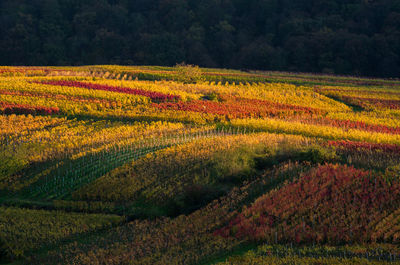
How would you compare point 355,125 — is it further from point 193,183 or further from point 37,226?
point 37,226

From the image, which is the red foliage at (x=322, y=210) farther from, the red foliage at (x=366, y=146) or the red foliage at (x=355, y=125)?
the red foliage at (x=355, y=125)

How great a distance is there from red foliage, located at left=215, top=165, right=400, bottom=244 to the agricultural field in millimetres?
48

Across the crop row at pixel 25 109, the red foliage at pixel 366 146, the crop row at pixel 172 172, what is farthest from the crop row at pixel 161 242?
the crop row at pixel 25 109

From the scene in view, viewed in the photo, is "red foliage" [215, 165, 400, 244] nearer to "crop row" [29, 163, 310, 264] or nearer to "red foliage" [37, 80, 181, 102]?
"crop row" [29, 163, 310, 264]

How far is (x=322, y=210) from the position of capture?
17.5 metres

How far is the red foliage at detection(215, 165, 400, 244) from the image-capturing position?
52.7 ft

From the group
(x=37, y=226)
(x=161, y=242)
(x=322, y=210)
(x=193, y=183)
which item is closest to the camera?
(x=161, y=242)

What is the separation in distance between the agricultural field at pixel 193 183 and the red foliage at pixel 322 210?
0.05m

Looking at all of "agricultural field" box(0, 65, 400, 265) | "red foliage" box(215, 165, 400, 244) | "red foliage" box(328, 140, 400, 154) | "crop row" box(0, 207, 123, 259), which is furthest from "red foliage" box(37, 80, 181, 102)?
"red foliage" box(215, 165, 400, 244)

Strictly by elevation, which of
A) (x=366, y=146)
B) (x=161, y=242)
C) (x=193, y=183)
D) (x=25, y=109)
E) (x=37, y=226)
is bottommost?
(x=37, y=226)

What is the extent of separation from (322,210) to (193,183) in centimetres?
613

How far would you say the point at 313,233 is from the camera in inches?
628

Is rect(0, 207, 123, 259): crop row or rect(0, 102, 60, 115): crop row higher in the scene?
rect(0, 102, 60, 115): crop row

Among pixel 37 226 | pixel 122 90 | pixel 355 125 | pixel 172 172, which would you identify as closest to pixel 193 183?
pixel 172 172
